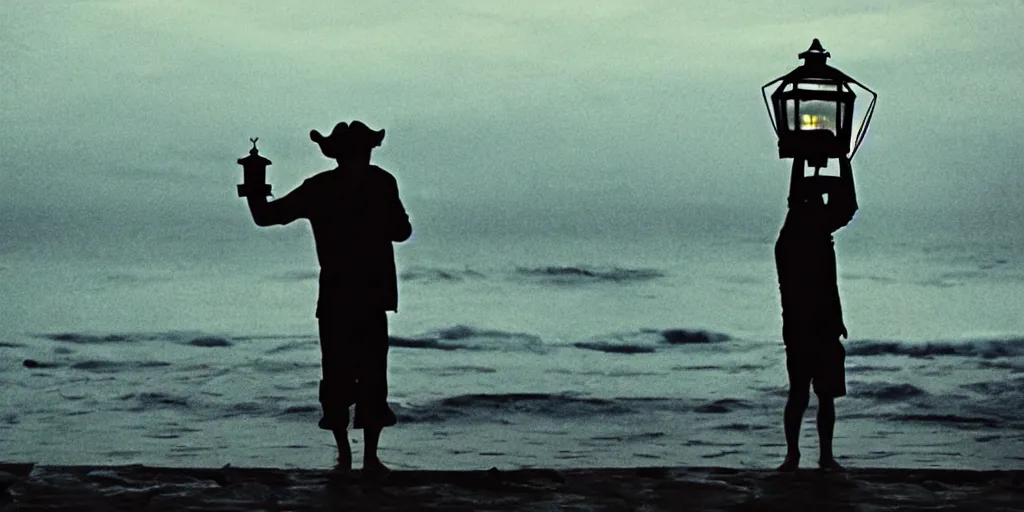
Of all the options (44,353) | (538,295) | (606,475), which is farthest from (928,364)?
(538,295)

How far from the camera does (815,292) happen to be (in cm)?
766

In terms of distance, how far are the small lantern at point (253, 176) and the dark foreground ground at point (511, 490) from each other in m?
1.48

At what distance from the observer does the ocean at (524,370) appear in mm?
13078

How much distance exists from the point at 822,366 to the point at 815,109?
1.52m

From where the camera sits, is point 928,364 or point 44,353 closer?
point 928,364

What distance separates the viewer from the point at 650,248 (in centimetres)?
7762

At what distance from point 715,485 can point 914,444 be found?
7.18 m

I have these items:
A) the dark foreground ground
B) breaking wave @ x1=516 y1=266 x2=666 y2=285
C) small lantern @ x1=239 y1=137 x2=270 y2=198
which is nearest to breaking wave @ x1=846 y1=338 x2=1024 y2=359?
the dark foreground ground

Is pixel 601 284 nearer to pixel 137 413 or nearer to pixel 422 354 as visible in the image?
pixel 422 354

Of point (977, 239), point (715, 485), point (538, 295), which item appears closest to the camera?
point (715, 485)

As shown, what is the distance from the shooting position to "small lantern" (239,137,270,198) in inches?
295

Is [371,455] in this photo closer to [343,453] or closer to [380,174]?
[343,453]

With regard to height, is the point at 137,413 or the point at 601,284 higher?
the point at 601,284

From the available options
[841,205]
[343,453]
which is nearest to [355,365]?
[343,453]
